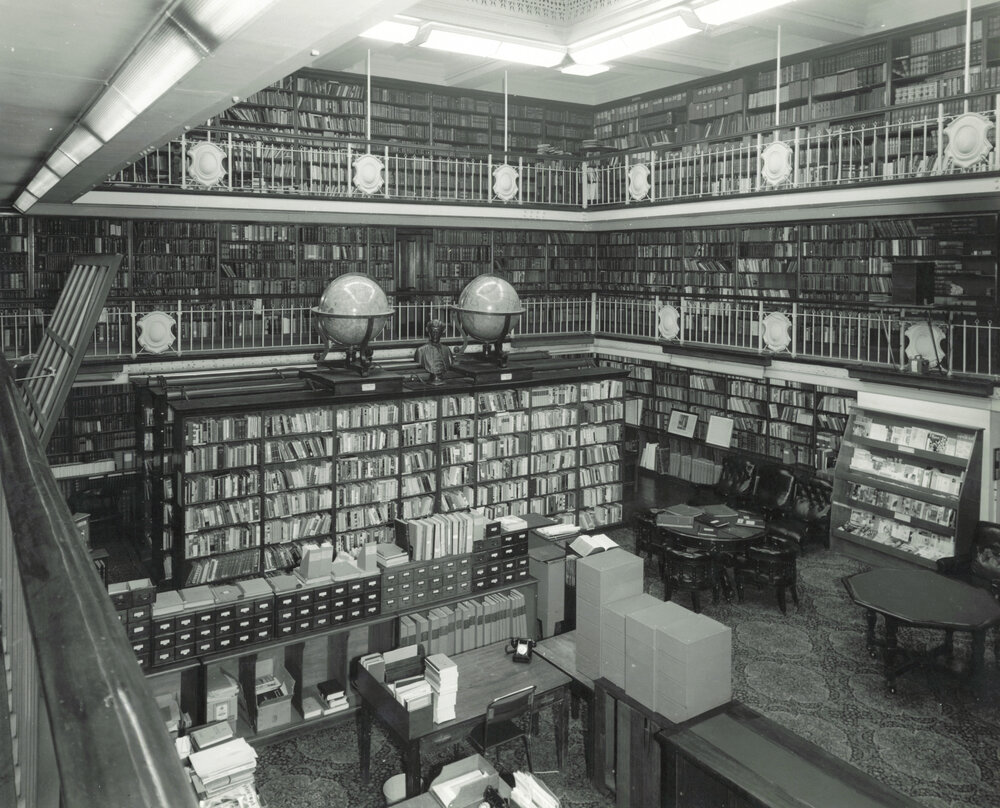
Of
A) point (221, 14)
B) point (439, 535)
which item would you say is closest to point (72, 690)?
point (221, 14)

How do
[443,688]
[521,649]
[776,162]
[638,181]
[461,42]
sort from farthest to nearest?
[638,181] < [776,162] < [461,42] < [521,649] < [443,688]

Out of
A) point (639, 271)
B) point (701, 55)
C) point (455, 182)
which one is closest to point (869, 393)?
point (639, 271)

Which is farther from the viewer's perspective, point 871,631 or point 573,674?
point 871,631

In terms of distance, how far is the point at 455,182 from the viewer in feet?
39.4

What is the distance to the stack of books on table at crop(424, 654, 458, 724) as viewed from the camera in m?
4.51

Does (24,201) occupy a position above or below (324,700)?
above

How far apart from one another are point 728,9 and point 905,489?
5017 mm

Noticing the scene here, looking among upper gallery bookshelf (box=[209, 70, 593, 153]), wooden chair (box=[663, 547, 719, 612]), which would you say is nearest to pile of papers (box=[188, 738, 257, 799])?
wooden chair (box=[663, 547, 719, 612])

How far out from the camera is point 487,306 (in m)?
7.96

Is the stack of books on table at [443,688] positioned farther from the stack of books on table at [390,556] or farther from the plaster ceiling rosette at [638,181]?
the plaster ceiling rosette at [638,181]

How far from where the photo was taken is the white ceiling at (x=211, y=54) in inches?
88.3

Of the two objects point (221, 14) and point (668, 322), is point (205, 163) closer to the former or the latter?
point (668, 322)

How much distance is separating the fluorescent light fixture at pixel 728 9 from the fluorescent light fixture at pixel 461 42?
7.49 ft

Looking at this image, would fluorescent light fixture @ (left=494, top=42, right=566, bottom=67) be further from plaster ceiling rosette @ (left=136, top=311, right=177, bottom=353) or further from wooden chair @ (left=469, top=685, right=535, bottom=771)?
wooden chair @ (left=469, top=685, right=535, bottom=771)
